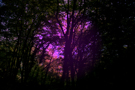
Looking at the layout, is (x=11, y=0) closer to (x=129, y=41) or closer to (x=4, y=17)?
(x=4, y=17)

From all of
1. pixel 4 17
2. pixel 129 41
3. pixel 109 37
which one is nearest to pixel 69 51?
pixel 109 37

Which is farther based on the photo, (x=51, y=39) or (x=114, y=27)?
(x=51, y=39)

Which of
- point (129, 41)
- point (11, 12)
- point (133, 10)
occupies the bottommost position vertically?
point (129, 41)

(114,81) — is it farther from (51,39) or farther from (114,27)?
(51,39)

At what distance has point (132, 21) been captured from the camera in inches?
383

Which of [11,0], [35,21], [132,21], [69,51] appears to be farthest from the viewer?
[35,21]

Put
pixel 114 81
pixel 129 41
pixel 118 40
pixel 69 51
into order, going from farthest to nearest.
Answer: pixel 69 51, pixel 118 40, pixel 129 41, pixel 114 81

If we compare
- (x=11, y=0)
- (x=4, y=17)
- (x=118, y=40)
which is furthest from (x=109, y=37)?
(x=4, y=17)

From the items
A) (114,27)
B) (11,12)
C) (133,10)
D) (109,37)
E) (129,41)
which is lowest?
(129,41)

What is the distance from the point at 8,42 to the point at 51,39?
8.95 m

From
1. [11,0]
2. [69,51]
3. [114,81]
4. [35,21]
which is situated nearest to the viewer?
A: [114,81]

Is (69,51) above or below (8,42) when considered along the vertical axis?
below

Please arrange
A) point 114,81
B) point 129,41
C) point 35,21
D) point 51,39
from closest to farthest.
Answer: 1. point 114,81
2. point 129,41
3. point 35,21
4. point 51,39

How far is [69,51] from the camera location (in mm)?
12203
